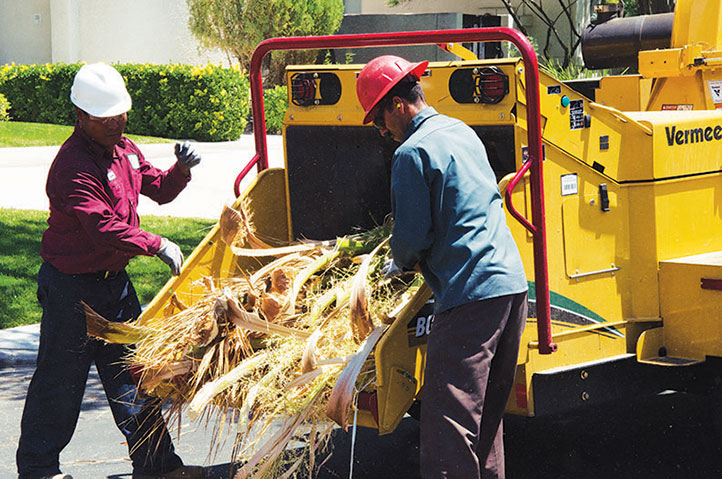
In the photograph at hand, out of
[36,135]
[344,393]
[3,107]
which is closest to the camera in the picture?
[344,393]

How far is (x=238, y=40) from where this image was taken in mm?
23578

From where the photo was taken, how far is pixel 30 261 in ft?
31.9

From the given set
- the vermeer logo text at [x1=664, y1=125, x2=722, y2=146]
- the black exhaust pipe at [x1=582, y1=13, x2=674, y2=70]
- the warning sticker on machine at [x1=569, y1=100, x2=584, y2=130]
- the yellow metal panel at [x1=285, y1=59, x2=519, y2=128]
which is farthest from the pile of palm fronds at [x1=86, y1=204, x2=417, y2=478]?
the black exhaust pipe at [x1=582, y1=13, x2=674, y2=70]

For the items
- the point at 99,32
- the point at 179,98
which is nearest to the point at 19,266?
the point at 179,98

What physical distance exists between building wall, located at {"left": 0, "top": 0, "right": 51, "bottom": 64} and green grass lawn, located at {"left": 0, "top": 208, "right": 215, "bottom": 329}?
15.3 m

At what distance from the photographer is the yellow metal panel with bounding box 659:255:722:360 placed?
15.2 feet

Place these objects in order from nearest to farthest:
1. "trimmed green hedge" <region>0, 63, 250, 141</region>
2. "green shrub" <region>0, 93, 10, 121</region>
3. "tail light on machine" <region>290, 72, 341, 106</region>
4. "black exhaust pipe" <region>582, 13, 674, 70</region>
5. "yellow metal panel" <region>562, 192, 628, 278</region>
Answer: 1. "yellow metal panel" <region>562, 192, 628, 278</region>
2. "tail light on machine" <region>290, 72, 341, 106</region>
3. "black exhaust pipe" <region>582, 13, 674, 70</region>
4. "trimmed green hedge" <region>0, 63, 250, 141</region>
5. "green shrub" <region>0, 93, 10, 121</region>

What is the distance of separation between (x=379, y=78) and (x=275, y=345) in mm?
1306

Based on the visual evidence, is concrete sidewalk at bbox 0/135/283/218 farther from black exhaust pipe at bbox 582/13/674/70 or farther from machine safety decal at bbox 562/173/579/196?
machine safety decal at bbox 562/173/579/196

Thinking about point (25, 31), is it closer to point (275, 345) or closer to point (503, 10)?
point (503, 10)

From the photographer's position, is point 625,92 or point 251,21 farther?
point 251,21

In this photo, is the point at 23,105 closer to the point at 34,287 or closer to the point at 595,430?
the point at 34,287

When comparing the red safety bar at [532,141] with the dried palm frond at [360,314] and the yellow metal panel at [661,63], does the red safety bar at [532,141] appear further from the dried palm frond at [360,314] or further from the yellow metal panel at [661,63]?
the yellow metal panel at [661,63]

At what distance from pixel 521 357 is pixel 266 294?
1210 millimetres
